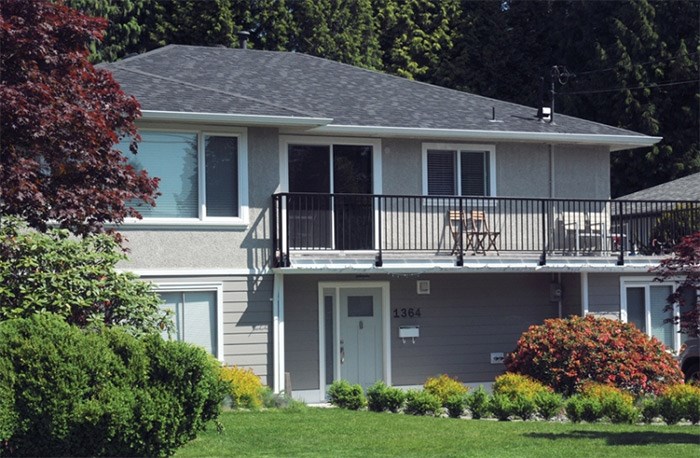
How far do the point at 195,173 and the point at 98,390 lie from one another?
29.4 feet

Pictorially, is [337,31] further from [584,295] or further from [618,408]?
[618,408]

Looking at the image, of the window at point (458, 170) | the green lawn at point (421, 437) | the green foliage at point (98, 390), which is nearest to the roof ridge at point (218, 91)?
the window at point (458, 170)

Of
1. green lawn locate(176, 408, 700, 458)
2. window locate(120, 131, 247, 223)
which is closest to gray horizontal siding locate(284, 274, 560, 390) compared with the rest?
window locate(120, 131, 247, 223)

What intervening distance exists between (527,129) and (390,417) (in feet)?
29.1

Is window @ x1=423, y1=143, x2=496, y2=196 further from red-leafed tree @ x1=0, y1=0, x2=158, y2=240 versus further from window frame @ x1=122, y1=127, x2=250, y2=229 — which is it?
red-leafed tree @ x1=0, y1=0, x2=158, y2=240

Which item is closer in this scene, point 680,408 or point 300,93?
point 680,408

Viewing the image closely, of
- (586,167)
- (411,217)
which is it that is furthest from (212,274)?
(586,167)

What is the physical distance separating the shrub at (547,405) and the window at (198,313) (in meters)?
5.75

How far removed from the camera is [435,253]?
2270cm

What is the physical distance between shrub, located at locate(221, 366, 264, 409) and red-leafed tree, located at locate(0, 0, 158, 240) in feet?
13.9

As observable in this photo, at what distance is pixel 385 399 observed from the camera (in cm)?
1842

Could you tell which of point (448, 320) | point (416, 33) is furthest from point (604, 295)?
point (416, 33)

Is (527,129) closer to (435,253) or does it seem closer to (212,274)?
(435,253)

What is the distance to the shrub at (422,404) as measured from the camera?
18125mm
